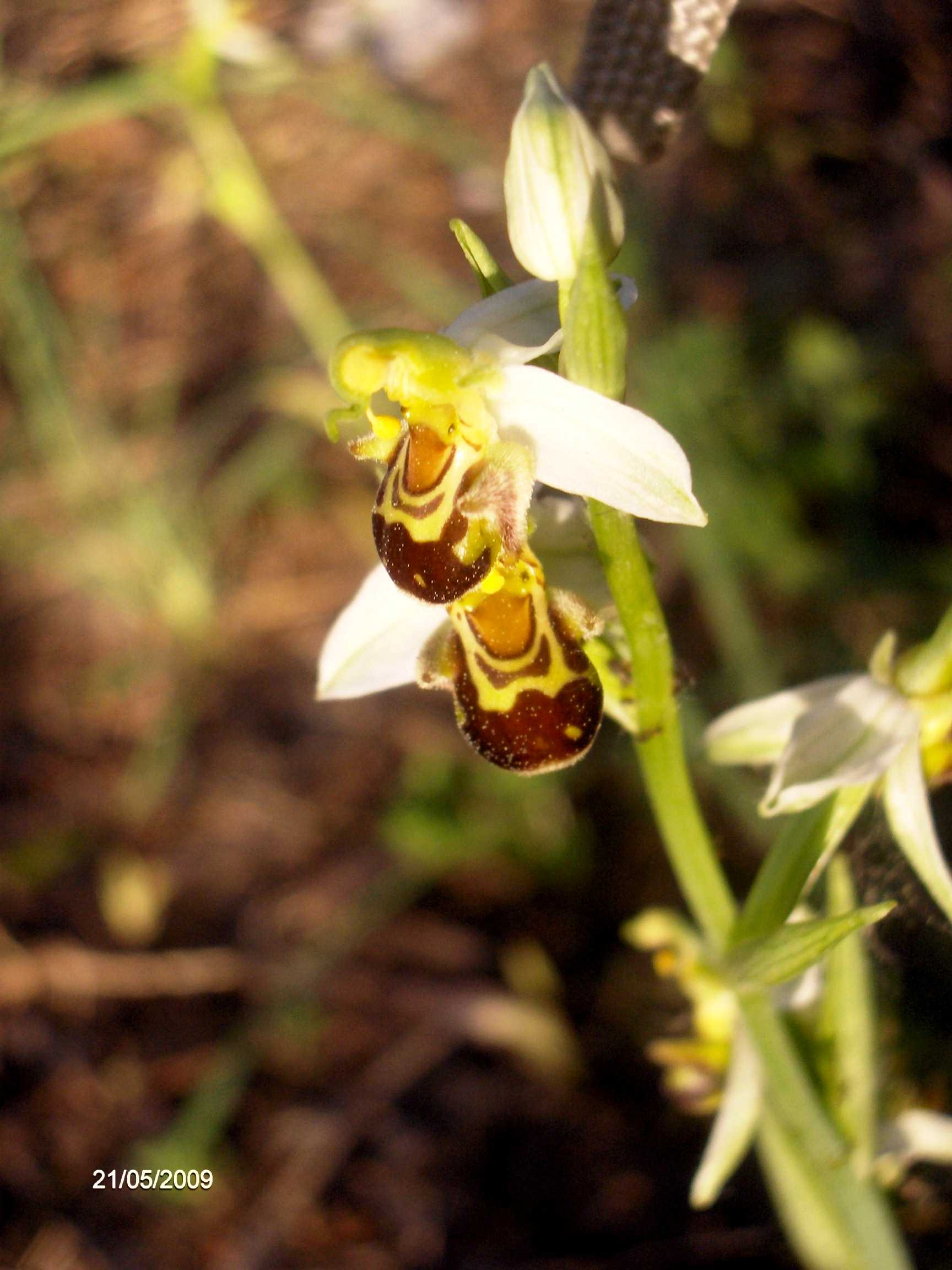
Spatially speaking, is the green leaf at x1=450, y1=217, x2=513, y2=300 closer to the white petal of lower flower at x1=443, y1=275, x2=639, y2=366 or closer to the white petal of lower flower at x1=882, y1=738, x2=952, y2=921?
the white petal of lower flower at x1=443, y1=275, x2=639, y2=366

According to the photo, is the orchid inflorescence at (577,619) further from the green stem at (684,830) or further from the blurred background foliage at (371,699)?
the blurred background foliage at (371,699)

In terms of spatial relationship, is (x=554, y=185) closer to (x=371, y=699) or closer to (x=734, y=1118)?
(x=734, y=1118)

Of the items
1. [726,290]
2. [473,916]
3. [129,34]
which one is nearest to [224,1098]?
[473,916]

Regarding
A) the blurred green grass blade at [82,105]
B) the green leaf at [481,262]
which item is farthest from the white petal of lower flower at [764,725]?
the blurred green grass blade at [82,105]

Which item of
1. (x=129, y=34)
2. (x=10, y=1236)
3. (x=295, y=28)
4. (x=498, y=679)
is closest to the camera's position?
(x=498, y=679)

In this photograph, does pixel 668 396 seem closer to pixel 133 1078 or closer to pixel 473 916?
pixel 473 916

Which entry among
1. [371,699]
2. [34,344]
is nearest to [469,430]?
[371,699]
